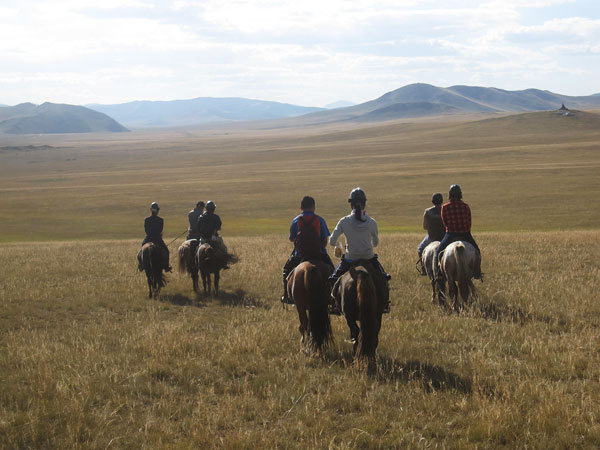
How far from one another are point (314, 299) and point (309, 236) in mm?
1097

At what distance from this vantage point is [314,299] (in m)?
8.15

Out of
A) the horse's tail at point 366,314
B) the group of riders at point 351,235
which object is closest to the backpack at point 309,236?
the group of riders at point 351,235

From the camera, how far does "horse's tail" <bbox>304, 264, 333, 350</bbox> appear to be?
813 centimetres

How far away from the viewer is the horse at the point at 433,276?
1164 centimetres

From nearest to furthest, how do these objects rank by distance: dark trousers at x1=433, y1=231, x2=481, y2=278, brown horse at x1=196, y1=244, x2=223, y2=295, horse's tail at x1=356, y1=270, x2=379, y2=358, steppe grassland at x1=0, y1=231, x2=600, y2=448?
steppe grassland at x1=0, y1=231, x2=600, y2=448 < horse's tail at x1=356, y1=270, x2=379, y2=358 < dark trousers at x1=433, y1=231, x2=481, y2=278 < brown horse at x1=196, y1=244, x2=223, y2=295

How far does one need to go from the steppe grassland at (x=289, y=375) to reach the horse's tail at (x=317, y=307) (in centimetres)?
35

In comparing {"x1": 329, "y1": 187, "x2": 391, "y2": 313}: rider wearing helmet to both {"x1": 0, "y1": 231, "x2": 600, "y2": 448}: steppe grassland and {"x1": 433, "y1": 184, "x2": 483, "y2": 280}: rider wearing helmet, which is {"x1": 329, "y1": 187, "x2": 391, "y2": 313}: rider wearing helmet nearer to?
{"x1": 0, "y1": 231, "x2": 600, "y2": 448}: steppe grassland

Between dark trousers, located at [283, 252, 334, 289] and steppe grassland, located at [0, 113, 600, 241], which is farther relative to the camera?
steppe grassland, located at [0, 113, 600, 241]

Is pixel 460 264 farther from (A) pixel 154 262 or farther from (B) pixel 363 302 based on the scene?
(A) pixel 154 262

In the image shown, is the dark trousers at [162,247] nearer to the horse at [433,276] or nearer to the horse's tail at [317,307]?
the horse at [433,276]

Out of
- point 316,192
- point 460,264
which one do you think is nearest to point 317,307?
point 460,264

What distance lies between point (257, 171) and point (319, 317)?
7686 cm

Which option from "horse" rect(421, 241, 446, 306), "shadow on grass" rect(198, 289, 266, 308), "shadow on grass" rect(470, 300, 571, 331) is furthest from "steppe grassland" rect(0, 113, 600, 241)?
"shadow on grass" rect(470, 300, 571, 331)

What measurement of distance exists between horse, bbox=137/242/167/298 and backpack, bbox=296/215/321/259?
624cm
